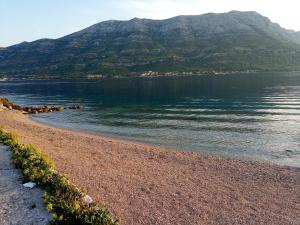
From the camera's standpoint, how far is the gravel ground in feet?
66.5

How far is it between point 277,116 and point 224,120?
37.3ft

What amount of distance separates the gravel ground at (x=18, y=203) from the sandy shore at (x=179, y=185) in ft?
15.1

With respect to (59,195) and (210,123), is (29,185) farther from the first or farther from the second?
(210,123)

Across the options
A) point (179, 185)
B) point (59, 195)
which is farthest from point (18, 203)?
point (179, 185)

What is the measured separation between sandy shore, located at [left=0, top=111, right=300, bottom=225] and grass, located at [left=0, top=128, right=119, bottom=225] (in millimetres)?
2712

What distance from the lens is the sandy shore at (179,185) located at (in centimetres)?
2369

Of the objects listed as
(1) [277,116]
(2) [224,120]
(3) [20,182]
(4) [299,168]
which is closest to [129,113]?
(2) [224,120]

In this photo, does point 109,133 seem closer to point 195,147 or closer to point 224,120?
point 195,147

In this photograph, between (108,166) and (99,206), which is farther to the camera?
(108,166)

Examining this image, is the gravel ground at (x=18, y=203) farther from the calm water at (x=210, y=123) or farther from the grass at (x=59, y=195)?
the calm water at (x=210, y=123)

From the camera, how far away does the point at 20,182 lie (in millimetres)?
26234

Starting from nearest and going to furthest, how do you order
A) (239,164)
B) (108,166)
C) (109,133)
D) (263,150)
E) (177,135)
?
(108,166) < (239,164) < (263,150) < (177,135) < (109,133)

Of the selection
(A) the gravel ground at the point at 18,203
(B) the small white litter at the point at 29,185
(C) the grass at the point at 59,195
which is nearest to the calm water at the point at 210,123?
(C) the grass at the point at 59,195

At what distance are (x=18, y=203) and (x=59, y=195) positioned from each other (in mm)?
2643
